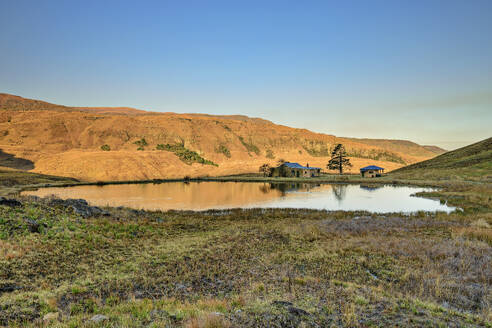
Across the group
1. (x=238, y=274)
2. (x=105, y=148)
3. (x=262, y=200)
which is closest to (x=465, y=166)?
(x=262, y=200)

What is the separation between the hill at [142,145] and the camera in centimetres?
8181

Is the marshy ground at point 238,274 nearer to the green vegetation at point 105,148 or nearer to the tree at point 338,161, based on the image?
the tree at point 338,161

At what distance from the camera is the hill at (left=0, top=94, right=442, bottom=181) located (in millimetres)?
81812

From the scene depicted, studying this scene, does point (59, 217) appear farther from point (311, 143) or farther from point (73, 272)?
point (311, 143)

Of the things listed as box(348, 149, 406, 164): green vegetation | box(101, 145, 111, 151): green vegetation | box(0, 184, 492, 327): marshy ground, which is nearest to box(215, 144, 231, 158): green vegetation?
box(101, 145, 111, 151): green vegetation

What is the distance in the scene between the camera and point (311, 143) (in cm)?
17588

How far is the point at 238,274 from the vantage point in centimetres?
1079

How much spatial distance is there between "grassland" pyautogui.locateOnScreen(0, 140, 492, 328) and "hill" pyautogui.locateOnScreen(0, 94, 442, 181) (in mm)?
65135

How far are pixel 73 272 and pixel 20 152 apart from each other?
9880 centimetres

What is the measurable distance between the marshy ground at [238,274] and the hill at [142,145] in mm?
65143

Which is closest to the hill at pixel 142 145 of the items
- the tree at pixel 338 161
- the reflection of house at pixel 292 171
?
the tree at pixel 338 161

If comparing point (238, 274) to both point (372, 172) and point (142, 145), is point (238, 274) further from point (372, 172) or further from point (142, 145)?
point (142, 145)

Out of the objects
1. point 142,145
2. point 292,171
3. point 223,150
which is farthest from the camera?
point 223,150

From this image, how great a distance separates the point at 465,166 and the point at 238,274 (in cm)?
8593
